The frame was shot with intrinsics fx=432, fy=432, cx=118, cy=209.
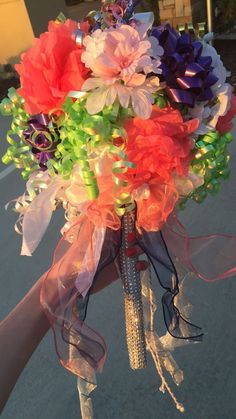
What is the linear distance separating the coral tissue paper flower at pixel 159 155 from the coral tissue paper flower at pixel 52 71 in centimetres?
17

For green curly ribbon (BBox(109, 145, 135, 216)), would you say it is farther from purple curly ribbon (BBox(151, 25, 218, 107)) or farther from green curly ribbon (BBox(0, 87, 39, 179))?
green curly ribbon (BBox(0, 87, 39, 179))

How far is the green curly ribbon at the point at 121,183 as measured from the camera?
957 mm

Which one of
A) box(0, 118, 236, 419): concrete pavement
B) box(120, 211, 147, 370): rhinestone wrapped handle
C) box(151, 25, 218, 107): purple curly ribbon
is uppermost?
box(151, 25, 218, 107): purple curly ribbon

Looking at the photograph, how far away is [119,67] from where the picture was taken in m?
0.93

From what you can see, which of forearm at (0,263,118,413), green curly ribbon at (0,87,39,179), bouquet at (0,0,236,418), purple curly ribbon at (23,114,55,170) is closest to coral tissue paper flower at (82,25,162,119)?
bouquet at (0,0,236,418)

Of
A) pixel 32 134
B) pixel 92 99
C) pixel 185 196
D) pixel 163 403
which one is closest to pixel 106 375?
pixel 163 403

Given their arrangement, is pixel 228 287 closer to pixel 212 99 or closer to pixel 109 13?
pixel 212 99

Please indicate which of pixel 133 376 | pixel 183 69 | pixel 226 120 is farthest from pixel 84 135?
pixel 133 376

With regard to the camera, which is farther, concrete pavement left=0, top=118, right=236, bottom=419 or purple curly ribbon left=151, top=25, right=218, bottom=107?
→ concrete pavement left=0, top=118, right=236, bottom=419

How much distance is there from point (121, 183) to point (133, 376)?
1.23m

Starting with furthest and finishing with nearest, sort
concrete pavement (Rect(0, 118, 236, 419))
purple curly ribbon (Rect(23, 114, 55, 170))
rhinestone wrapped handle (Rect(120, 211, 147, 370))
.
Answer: concrete pavement (Rect(0, 118, 236, 419)) → rhinestone wrapped handle (Rect(120, 211, 147, 370)) → purple curly ribbon (Rect(23, 114, 55, 170))

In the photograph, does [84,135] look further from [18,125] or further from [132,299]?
[132,299]

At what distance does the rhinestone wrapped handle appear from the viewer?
48.0 inches

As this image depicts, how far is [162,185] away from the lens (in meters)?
1.08
